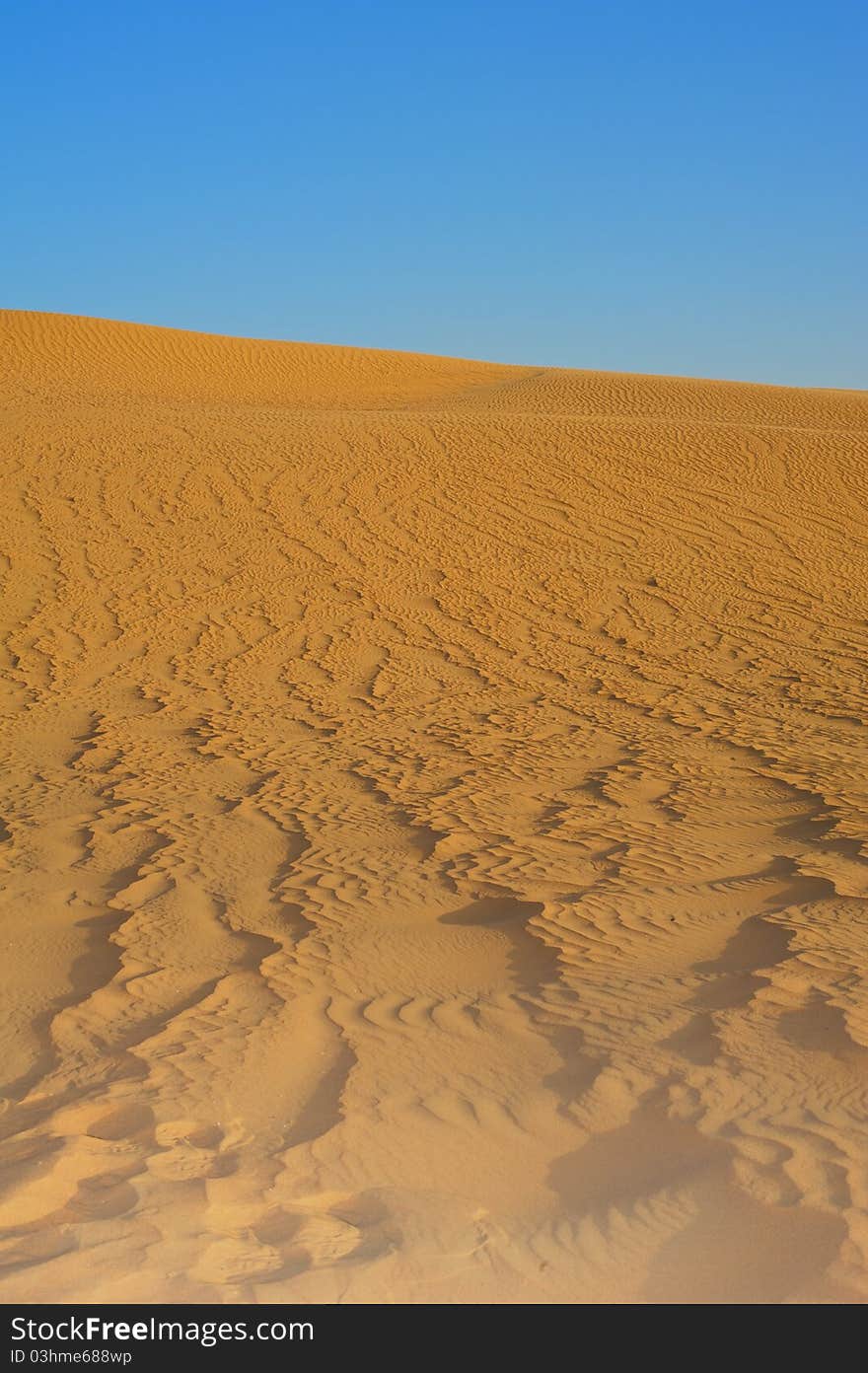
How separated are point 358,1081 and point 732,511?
11605mm

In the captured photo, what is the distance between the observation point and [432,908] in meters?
4.47

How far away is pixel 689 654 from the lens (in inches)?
372

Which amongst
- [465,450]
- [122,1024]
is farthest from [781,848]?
[465,450]

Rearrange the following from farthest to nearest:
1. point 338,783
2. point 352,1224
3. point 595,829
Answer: point 338,783 → point 595,829 → point 352,1224

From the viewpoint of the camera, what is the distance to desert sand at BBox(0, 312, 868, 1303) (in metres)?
2.55

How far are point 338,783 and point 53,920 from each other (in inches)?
81.1

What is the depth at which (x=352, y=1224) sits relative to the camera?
8.46 ft

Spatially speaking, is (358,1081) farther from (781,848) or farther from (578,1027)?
(781,848)

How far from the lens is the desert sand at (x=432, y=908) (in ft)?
8.38

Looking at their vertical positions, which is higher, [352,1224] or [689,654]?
[689,654]

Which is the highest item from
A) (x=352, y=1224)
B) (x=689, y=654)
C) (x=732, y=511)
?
(x=732, y=511)
